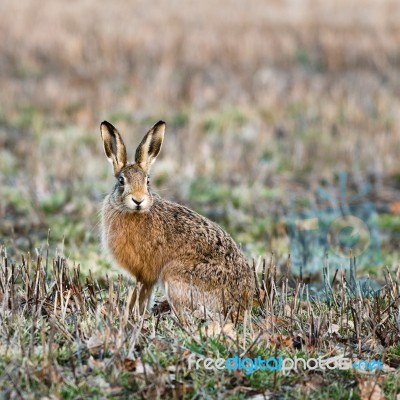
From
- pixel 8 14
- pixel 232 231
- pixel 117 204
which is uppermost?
pixel 8 14

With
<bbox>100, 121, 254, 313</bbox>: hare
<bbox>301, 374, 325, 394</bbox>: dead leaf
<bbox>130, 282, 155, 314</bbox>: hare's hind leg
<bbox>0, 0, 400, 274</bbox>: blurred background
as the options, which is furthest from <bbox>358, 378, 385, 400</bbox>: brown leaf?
<bbox>0, 0, 400, 274</bbox>: blurred background

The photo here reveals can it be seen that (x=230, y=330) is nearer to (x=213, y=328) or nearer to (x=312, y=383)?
(x=213, y=328)

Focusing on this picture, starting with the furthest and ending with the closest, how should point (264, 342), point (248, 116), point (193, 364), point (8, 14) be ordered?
point (8, 14) < point (248, 116) < point (264, 342) < point (193, 364)

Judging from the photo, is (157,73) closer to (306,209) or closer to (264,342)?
(306,209)

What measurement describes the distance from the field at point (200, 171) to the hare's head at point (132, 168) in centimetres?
63

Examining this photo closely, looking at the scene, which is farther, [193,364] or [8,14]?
[8,14]

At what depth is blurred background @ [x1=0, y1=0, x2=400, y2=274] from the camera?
1123cm

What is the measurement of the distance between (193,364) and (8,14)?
19917mm

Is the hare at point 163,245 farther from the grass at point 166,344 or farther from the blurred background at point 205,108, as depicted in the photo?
the blurred background at point 205,108

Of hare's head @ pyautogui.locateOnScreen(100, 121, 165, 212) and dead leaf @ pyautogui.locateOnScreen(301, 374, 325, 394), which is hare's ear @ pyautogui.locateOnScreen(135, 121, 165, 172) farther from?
dead leaf @ pyautogui.locateOnScreen(301, 374, 325, 394)

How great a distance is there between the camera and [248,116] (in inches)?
637

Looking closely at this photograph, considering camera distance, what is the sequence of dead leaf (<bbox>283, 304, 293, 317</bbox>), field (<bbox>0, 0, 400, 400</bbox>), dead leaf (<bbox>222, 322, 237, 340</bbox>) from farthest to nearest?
dead leaf (<bbox>283, 304, 293, 317</bbox>), dead leaf (<bbox>222, 322, 237, 340</bbox>), field (<bbox>0, 0, 400, 400</bbox>)

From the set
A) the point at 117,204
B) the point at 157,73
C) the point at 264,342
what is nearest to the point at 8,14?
the point at 157,73

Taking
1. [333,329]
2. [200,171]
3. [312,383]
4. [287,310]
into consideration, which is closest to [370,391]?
[312,383]
